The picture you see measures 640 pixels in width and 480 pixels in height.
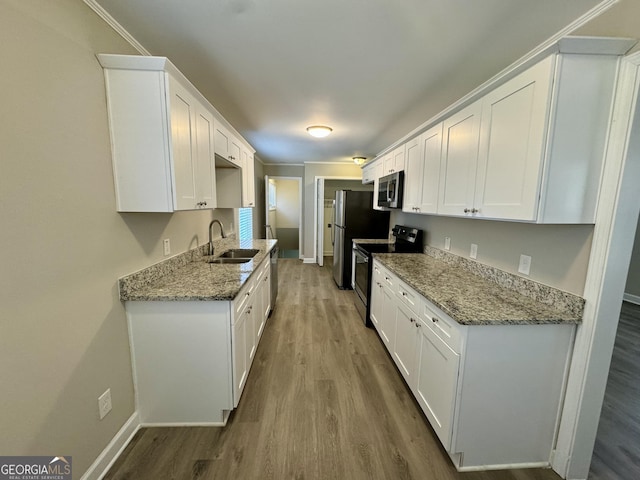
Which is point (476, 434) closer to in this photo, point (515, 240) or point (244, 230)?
point (515, 240)

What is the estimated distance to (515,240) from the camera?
183 centimetres

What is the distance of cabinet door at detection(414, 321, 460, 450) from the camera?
146cm

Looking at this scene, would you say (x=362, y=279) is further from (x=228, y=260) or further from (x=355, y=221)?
(x=228, y=260)

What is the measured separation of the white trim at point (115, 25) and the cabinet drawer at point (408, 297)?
256cm

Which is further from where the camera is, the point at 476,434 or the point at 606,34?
the point at 476,434

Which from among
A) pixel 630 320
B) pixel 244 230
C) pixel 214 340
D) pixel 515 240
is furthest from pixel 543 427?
pixel 244 230

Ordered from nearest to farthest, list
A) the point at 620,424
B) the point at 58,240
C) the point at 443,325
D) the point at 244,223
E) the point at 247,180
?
the point at 58,240, the point at 443,325, the point at 620,424, the point at 247,180, the point at 244,223

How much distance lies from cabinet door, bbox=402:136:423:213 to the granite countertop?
744mm

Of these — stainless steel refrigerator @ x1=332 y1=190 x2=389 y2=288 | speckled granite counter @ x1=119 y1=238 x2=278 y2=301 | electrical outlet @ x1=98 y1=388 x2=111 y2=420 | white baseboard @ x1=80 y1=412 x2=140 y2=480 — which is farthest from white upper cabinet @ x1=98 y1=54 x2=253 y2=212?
stainless steel refrigerator @ x1=332 y1=190 x2=389 y2=288

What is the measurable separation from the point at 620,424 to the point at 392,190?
2.65m

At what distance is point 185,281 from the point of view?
6.20 ft

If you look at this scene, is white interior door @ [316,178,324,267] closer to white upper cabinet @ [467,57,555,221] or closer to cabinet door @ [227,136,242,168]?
cabinet door @ [227,136,242,168]

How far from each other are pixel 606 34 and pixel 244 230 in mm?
4546

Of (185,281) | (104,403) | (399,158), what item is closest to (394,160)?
(399,158)
